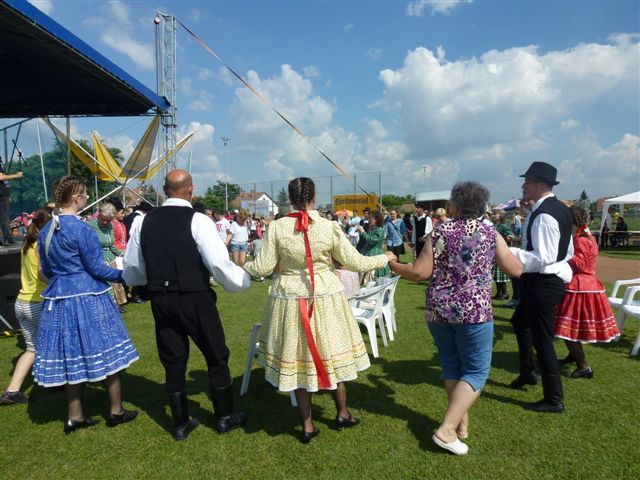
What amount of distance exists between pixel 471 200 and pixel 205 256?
6.13 feet

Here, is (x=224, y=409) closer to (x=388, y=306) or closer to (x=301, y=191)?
(x=301, y=191)

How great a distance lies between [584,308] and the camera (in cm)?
412

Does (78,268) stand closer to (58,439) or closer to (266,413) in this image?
(58,439)

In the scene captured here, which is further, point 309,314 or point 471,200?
point 309,314

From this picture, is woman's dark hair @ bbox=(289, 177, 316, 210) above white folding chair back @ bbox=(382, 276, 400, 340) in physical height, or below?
above

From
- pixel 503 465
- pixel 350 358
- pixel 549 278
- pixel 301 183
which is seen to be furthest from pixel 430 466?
pixel 301 183

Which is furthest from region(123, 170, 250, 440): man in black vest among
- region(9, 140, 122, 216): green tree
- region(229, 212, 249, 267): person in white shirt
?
region(9, 140, 122, 216): green tree

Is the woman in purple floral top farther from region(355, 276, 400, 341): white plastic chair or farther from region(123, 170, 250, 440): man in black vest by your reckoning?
region(355, 276, 400, 341): white plastic chair

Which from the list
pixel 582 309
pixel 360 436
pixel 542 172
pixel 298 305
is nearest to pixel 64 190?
pixel 298 305

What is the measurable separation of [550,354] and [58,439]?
4.03 metres

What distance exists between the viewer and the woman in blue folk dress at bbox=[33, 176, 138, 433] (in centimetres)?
300

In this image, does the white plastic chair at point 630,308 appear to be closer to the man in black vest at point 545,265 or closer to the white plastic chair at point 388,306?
the man in black vest at point 545,265

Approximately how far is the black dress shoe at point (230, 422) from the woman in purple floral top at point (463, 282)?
4.98ft

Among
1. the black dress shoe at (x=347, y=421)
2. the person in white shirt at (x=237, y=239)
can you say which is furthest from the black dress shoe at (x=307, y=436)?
the person in white shirt at (x=237, y=239)
